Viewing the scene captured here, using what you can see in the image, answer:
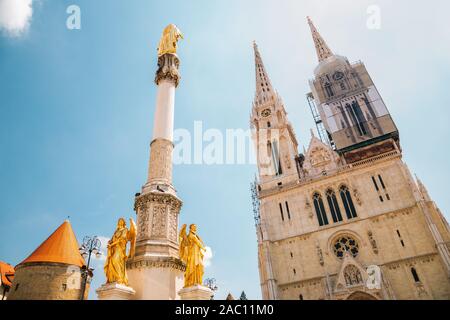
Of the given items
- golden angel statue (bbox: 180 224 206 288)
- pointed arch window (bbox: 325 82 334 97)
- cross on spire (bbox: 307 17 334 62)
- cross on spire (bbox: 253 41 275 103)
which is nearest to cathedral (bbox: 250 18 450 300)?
pointed arch window (bbox: 325 82 334 97)

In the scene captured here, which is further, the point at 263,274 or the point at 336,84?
the point at 336,84

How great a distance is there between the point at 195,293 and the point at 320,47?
50589 millimetres

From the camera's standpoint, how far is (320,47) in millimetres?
49094

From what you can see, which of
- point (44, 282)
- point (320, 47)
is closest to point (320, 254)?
point (44, 282)

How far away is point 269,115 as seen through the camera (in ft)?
125

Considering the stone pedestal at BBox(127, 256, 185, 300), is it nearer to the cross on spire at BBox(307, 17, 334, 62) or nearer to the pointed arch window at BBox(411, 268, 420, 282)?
the pointed arch window at BBox(411, 268, 420, 282)

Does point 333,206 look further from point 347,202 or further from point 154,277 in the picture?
point 154,277

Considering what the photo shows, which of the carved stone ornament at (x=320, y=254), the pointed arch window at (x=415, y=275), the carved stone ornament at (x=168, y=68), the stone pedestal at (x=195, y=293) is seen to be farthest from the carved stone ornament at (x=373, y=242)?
the carved stone ornament at (x=168, y=68)

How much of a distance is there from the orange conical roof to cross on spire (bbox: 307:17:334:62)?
4306 cm

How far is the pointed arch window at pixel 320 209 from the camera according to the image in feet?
87.3

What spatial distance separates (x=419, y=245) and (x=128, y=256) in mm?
22743

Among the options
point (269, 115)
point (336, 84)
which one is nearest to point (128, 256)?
point (269, 115)

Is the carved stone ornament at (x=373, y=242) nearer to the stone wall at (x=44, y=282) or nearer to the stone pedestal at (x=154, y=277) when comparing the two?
the stone pedestal at (x=154, y=277)
